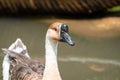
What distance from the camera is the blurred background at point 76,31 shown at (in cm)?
817

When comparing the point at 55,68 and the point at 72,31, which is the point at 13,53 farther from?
the point at 72,31

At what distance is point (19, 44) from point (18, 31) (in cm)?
275

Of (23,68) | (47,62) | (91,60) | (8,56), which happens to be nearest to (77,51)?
(91,60)

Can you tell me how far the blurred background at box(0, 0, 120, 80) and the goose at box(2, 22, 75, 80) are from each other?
57.0 inches

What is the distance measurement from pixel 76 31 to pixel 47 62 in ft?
15.2

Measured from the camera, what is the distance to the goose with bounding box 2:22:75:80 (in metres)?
4.99

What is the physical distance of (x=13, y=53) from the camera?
6.75 meters

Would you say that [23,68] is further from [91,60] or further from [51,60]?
[91,60]

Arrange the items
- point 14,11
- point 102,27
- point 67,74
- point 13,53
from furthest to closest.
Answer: point 14,11 → point 102,27 → point 67,74 → point 13,53

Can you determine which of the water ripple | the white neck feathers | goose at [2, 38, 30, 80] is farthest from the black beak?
the water ripple

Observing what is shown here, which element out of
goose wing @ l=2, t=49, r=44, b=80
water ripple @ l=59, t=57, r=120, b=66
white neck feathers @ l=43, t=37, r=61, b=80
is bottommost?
water ripple @ l=59, t=57, r=120, b=66

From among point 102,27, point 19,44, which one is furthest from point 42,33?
point 19,44

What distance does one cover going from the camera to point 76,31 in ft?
32.1

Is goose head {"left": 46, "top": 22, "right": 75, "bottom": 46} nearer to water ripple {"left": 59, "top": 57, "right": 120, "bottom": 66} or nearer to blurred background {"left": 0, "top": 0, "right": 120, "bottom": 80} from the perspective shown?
blurred background {"left": 0, "top": 0, "right": 120, "bottom": 80}
